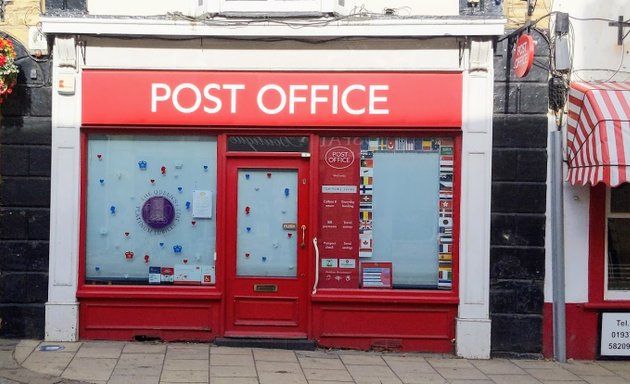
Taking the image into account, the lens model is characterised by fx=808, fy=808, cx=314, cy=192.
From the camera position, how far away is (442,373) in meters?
8.50

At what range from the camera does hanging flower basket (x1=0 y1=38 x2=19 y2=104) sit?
8.70 m

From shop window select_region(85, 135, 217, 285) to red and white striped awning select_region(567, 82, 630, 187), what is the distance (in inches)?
162

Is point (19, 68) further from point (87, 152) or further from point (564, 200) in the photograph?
point (564, 200)

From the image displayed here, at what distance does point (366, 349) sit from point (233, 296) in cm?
166

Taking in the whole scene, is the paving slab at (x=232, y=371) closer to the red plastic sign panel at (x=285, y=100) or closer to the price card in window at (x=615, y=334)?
the red plastic sign panel at (x=285, y=100)

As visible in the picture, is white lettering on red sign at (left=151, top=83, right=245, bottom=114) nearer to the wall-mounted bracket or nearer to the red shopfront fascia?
the red shopfront fascia

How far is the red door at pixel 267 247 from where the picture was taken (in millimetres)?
9367

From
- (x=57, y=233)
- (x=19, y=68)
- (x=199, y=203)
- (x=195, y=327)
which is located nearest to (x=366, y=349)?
(x=195, y=327)

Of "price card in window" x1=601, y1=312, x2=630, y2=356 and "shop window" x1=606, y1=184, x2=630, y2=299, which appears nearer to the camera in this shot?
"price card in window" x1=601, y1=312, x2=630, y2=356

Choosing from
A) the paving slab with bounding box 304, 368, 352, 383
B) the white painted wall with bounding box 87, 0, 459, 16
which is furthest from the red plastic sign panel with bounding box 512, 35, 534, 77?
the paving slab with bounding box 304, 368, 352, 383

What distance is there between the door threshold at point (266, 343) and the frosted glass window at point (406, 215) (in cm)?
126

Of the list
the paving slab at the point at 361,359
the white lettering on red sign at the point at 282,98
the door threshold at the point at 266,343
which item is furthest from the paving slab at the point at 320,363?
the white lettering on red sign at the point at 282,98

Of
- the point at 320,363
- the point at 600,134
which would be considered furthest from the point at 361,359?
the point at 600,134

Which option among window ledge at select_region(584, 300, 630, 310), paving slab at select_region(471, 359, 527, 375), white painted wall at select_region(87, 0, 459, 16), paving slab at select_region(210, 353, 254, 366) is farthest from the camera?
window ledge at select_region(584, 300, 630, 310)
